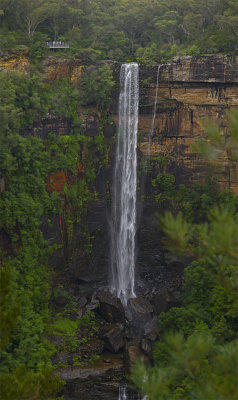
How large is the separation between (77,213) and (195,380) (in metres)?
15.3

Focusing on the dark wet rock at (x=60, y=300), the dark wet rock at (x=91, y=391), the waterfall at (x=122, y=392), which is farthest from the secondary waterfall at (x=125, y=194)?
the waterfall at (x=122, y=392)

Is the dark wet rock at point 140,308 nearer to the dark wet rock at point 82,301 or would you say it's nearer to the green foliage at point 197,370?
the dark wet rock at point 82,301

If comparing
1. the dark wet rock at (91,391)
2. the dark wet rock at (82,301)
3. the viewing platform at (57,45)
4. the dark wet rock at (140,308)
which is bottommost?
the dark wet rock at (91,391)

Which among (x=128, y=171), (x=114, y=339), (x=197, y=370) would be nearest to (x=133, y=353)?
(x=114, y=339)

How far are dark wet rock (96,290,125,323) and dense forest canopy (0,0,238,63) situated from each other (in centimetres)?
1116

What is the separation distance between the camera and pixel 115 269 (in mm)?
21484

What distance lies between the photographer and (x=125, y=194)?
2158 cm

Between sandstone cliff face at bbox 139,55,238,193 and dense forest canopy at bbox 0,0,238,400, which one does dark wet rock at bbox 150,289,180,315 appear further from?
sandstone cliff face at bbox 139,55,238,193

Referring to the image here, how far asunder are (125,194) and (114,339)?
7.26 m

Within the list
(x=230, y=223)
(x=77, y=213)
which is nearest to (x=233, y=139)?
(x=230, y=223)

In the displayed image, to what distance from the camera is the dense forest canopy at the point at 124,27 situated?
70.1ft

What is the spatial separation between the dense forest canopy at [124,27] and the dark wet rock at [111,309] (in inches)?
439

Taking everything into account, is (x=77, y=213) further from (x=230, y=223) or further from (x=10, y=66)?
(x=230, y=223)

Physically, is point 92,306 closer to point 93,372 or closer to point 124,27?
point 93,372
